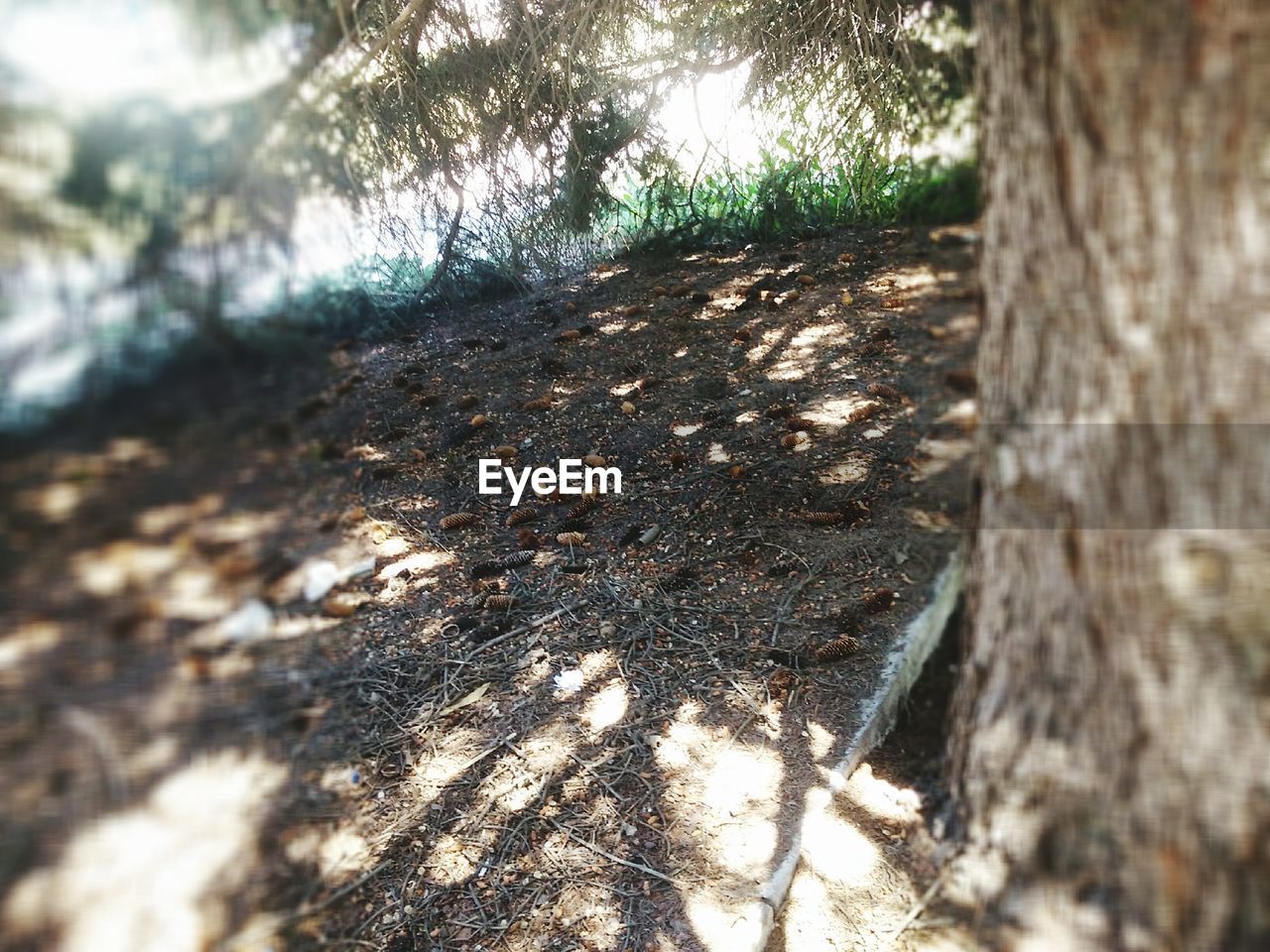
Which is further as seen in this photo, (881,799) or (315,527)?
(881,799)

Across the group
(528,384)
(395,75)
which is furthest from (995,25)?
(528,384)

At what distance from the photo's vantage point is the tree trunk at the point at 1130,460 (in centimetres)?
56

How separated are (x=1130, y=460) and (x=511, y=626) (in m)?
1.38

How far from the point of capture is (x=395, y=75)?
1338 mm

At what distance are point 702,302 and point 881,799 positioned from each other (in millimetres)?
1160

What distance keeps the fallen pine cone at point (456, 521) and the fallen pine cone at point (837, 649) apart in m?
0.90

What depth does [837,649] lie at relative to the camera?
151 centimetres

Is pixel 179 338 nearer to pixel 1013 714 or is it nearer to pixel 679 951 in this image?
pixel 1013 714

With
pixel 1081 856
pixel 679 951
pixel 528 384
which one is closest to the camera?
pixel 1081 856

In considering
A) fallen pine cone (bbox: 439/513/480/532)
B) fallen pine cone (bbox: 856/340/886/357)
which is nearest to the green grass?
fallen pine cone (bbox: 856/340/886/357)

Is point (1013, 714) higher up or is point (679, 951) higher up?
point (1013, 714)

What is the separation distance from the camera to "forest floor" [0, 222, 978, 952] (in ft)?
1.68

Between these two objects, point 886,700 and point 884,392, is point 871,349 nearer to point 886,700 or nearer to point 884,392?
point 884,392

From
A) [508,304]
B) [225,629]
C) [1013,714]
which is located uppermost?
[508,304]
